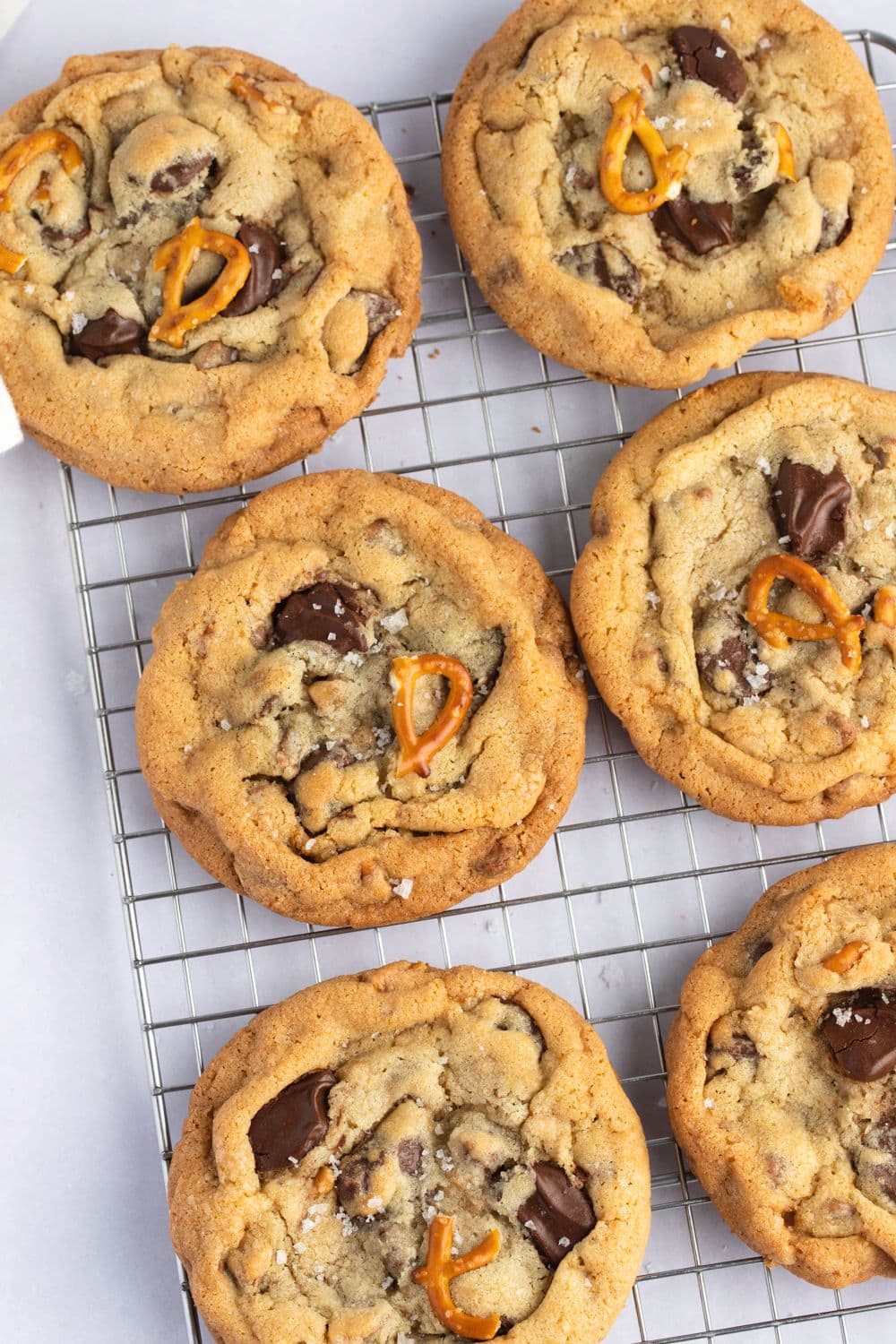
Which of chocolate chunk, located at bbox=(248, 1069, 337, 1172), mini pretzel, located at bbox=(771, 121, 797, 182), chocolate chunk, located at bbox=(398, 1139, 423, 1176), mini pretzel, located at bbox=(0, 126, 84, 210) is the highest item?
mini pretzel, located at bbox=(0, 126, 84, 210)

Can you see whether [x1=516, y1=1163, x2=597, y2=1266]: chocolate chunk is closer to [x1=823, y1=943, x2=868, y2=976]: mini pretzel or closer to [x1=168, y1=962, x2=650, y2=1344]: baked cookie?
[x1=168, y1=962, x2=650, y2=1344]: baked cookie

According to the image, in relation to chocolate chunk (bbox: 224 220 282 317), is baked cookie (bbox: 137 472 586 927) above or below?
below

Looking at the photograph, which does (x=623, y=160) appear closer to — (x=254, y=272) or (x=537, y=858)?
(x=254, y=272)

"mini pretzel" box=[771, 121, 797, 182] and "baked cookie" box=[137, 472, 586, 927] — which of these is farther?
"mini pretzel" box=[771, 121, 797, 182]

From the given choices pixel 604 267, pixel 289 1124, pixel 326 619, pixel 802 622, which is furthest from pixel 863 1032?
pixel 604 267

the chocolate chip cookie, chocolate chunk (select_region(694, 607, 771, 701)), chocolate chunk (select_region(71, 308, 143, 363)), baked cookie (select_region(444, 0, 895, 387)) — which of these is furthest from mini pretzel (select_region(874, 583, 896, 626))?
chocolate chunk (select_region(71, 308, 143, 363))

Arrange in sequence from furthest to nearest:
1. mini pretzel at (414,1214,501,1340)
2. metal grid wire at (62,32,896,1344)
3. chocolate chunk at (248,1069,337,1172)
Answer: metal grid wire at (62,32,896,1344) < chocolate chunk at (248,1069,337,1172) < mini pretzel at (414,1214,501,1340)

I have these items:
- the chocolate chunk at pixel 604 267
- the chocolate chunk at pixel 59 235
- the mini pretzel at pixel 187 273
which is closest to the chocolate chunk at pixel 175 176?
the mini pretzel at pixel 187 273

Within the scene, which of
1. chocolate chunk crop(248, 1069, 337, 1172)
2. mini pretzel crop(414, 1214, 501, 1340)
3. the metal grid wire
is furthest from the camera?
the metal grid wire
